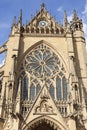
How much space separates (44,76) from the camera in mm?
22094

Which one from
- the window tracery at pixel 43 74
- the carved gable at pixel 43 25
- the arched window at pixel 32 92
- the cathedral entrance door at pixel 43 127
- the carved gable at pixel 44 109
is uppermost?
the carved gable at pixel 43 25

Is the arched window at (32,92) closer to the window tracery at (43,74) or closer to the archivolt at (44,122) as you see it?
the window tracery at (43,74)

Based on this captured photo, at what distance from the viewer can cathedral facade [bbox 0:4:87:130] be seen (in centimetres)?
1836

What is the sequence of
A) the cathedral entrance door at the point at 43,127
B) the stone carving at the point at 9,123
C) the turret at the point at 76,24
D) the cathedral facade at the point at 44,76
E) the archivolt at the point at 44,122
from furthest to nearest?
the turret at the point at 76,24 → the cathedral entrance door at the point at 43,127 → the cathedral facade at the point at 44,76 → the archivolt at the point at 44,122 → the stone carving at the point at 9,123

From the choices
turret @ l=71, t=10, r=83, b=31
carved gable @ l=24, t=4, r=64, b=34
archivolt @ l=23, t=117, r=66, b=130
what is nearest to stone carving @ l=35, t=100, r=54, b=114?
archivolt @ l=23, t=117, r=66, b=130

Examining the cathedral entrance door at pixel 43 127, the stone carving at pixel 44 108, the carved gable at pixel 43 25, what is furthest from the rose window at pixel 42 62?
the cathedral entrance door at pixel 43 127

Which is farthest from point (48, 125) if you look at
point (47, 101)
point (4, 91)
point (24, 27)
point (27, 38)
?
point (24, 27)

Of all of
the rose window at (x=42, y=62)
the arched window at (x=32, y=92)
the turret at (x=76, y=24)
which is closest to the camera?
the arched window at (x=32, y=92)

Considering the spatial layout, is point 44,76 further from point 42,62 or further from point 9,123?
point 9,123

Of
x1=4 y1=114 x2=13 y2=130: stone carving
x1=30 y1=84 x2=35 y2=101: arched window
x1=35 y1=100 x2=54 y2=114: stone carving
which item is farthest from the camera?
x1=30 y1=84 x2=35 y2=101: arched window

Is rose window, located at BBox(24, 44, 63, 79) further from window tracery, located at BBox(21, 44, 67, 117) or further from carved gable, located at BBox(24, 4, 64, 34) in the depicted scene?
carved gable, located at BBox(24, 4, 64, 34)

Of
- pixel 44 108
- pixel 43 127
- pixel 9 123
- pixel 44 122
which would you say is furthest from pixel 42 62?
pixel 9 123

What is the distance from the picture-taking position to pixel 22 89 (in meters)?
21.3

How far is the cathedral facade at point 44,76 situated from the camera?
723 inches
